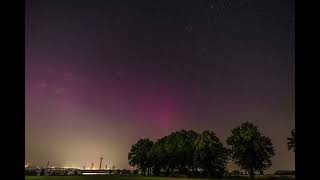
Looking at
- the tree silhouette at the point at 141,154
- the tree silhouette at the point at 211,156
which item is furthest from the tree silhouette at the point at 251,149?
the tree silhouette at the point at 141,154

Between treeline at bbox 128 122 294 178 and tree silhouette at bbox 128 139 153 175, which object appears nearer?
treeline at bbox 128 122 294 178

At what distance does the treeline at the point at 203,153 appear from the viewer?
71750 mm

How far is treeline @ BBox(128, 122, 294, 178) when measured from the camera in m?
71.8

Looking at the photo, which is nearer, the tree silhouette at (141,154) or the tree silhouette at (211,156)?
the tree silhouette at (211,156)

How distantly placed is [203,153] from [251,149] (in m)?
16.4

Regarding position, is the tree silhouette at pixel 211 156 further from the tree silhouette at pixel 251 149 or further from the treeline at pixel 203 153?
the tree silhouette at pixel 251 149

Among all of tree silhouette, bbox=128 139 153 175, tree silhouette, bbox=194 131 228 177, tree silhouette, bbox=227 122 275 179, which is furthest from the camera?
tree silhouette, bbox=128 139 153 175

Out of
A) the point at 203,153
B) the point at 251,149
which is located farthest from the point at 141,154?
the point at 251,149

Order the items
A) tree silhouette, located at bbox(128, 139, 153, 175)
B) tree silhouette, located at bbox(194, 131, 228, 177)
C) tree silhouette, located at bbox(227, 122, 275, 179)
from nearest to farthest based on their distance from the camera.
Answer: tree silhouette, located at bbox(227, 122, 275, 179) → tree silhouette, located at bbox(194, 131, 228, 177) → tree silhouette, located at bbox(128, 139, 153, 175)

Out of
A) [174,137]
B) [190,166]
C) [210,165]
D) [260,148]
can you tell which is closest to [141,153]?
[174,137]

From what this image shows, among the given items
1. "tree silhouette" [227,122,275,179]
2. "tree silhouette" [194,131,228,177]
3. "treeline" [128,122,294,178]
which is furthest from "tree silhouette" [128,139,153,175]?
"tree silhouette" [227,122,275,179]

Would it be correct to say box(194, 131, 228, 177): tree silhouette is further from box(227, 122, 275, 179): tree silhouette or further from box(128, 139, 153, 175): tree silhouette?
box(128, 139, 153, 175): tree silhouette

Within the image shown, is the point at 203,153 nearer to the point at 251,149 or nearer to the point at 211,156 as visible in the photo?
the point at 211,156

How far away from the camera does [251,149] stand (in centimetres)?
7175
